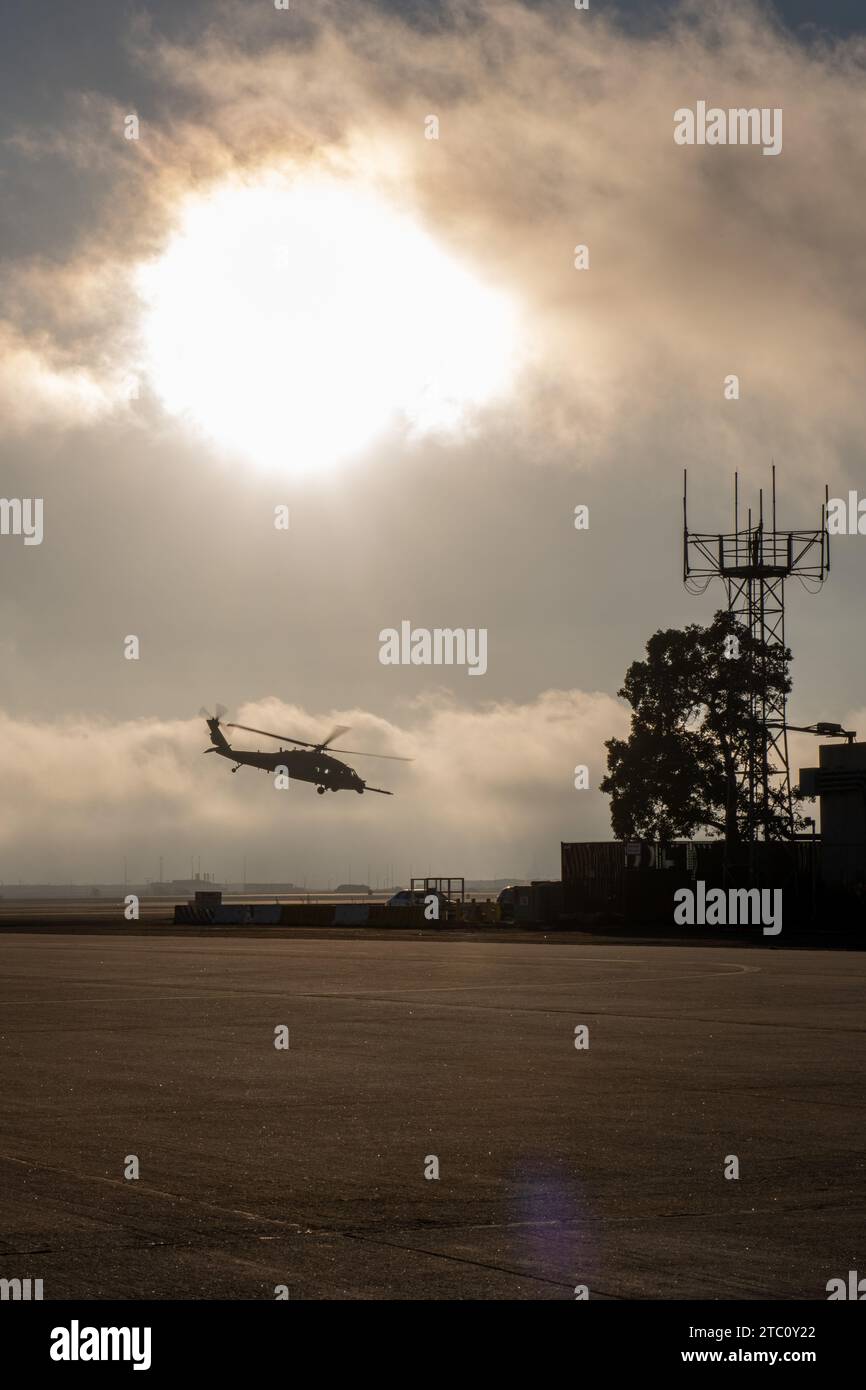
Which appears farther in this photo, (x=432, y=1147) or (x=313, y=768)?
(x=313, y=768)

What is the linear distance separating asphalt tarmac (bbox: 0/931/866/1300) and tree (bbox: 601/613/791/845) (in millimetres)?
58366

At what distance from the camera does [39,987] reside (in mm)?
30031

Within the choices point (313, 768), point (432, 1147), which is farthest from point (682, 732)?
point (432, 1147)

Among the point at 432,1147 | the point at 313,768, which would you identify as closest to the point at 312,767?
the point at 313,768

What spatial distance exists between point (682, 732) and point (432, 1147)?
247ft

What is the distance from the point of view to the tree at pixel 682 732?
276ft

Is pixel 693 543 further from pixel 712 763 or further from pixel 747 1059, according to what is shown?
pixel 747 1059

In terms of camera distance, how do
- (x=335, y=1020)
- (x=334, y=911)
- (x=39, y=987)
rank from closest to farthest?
(x=335, y=1020) < (x=39, y=987) < (x=334, y=911)

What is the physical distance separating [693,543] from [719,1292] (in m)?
63.1

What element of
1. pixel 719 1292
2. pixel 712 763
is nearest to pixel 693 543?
pixel 712 763

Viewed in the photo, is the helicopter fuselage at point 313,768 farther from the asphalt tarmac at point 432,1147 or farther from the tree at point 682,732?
the asphalt tarmac at point 432,1147

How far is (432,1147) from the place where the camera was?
1215 cm

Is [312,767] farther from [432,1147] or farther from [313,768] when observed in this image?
[432,1147]

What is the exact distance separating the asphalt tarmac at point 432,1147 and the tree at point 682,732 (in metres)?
58.4
